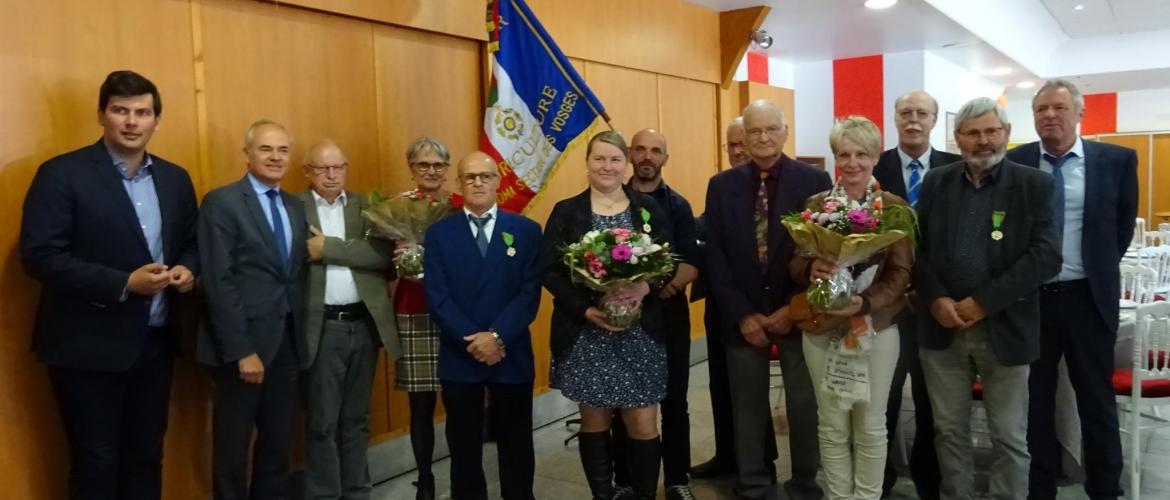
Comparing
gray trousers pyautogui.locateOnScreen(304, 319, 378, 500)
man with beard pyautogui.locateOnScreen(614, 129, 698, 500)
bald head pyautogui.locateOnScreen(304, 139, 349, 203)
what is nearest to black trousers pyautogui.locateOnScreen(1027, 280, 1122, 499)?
man with beard pyautogui.locateOnScreen(614, 129, 698, 500)

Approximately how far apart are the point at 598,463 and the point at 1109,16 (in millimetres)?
9617

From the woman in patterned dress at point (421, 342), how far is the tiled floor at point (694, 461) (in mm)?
374

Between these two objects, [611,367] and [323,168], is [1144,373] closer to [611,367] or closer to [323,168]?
[611,367]

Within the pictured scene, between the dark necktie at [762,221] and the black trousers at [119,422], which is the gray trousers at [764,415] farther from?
the black trousers at [119,422]

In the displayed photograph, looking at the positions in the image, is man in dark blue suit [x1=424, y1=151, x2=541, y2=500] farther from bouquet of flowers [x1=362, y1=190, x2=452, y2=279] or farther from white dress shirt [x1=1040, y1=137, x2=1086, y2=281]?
white dress shirt [x1=1040, y1=137, x2=1086, y2=281]

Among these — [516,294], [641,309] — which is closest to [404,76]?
[516,294]

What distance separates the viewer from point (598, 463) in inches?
116

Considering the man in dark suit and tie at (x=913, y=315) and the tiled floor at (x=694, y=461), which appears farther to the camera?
the tiled floor at (x=694, y=461)

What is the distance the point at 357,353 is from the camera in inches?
126

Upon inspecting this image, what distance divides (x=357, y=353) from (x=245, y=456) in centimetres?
57

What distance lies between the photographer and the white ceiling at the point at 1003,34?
6.37 metres

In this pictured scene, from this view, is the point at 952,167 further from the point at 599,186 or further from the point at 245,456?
the point at 245,456

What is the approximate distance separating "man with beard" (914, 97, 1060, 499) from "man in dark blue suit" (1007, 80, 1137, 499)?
0.23 metres

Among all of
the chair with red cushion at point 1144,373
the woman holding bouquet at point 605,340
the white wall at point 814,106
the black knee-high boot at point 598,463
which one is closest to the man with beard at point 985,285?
the chair with red cushion at point 1144,373
